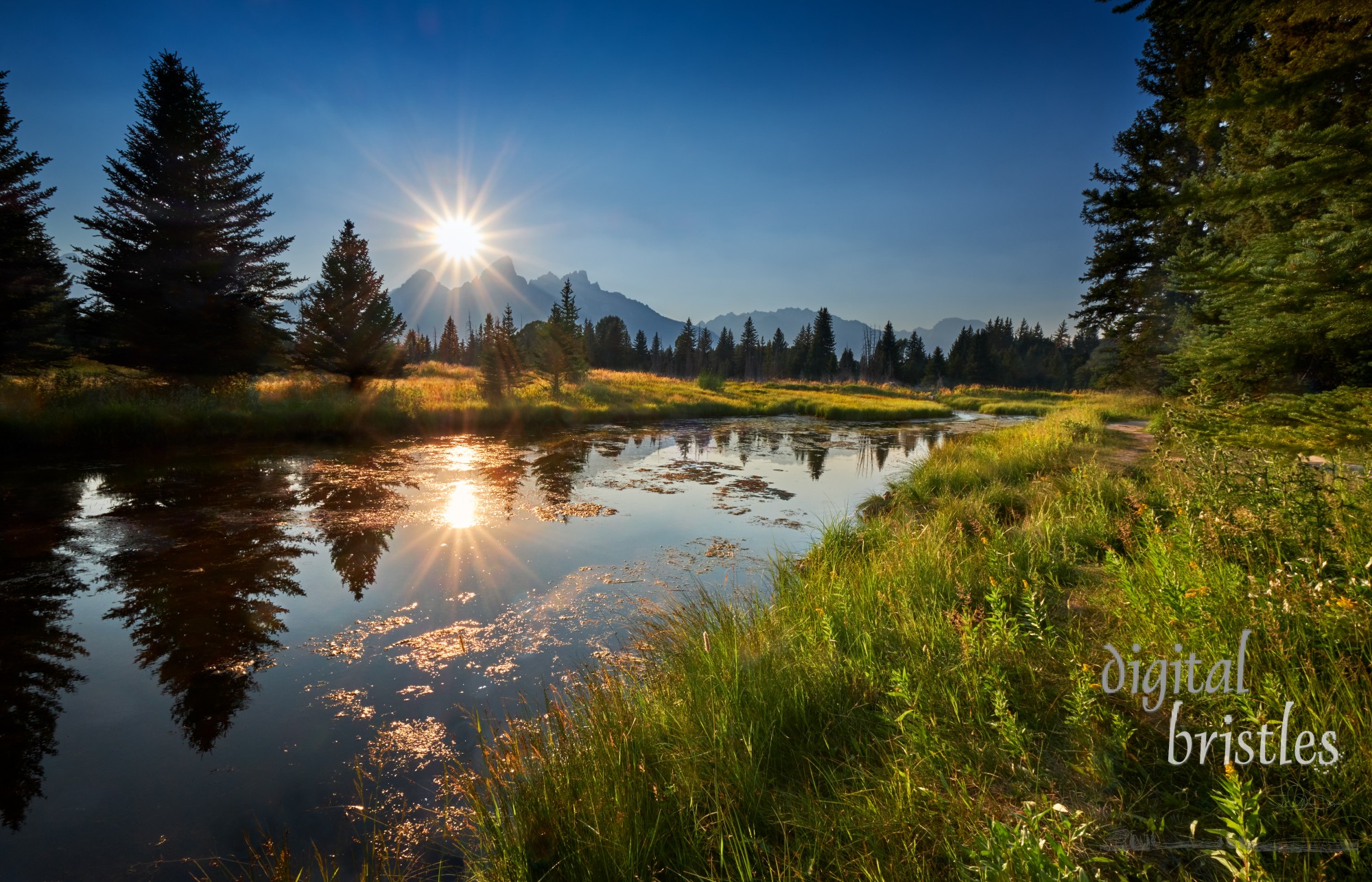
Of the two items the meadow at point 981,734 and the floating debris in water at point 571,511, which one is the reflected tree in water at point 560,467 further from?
the meadow at point 981,734

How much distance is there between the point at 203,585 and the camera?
18.3ft

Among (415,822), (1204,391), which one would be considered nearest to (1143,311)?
(1204,391)

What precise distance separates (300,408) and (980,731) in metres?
19.4

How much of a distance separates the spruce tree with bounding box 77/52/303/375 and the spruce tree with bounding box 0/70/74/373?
1.15 metres

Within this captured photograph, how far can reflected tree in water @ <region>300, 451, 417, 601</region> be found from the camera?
6543 mm

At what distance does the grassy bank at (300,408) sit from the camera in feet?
39.3

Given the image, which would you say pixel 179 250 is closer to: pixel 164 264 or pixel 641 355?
pixel 164 264

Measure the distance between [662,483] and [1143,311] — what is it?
2567 centimetres

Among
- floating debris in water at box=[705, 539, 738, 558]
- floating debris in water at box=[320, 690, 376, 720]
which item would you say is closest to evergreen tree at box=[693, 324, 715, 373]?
floating debris in water at box=[705, 539, 738, 558]

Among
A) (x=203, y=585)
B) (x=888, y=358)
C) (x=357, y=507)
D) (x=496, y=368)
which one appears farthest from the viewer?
(x=888, y=358)

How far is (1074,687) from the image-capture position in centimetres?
240

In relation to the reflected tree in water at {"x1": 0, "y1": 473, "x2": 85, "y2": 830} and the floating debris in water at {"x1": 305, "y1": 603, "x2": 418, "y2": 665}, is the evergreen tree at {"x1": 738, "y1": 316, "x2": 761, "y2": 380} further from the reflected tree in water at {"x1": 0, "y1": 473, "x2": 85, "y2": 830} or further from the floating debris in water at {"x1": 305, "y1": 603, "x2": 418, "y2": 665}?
the floating debris in water at {"x1": 305, "y1": 603, "x2": 418, "y2": 665}

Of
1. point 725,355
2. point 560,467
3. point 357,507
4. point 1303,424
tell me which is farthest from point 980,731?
point 725,355

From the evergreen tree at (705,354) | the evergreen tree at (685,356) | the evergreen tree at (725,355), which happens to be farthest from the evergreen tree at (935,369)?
the evergreen tree at (685,356)
